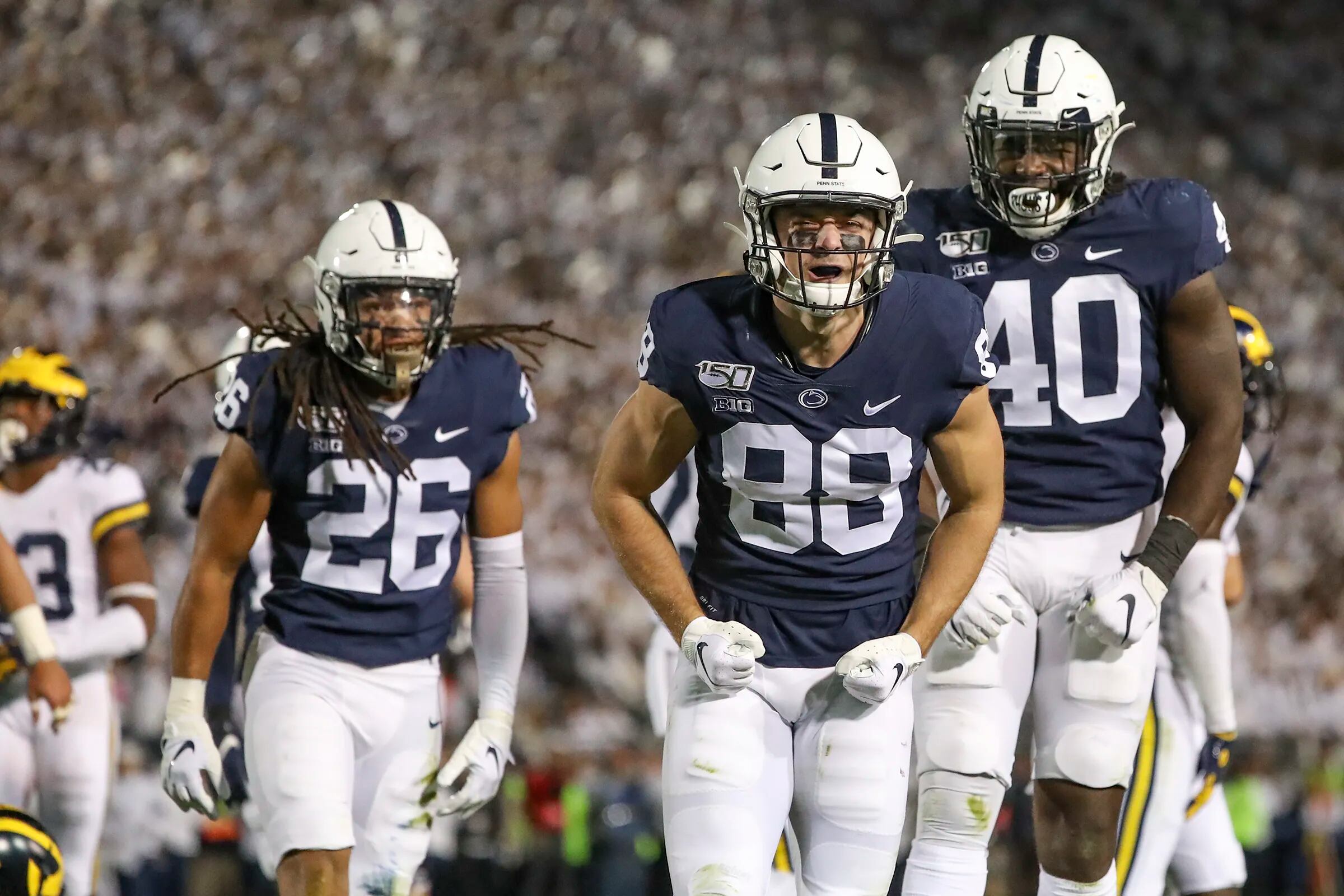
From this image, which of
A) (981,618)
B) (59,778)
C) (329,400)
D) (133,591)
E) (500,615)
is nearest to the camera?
(981,618)

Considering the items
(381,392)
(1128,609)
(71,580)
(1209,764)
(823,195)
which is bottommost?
(1209,764)

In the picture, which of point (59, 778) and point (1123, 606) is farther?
point (59, 778)

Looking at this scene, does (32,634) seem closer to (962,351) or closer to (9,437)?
(9,437)

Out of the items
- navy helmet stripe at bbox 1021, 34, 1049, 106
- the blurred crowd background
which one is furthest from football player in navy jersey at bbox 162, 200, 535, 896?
the blurred crowd background

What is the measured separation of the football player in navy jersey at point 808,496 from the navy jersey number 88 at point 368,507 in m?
0.64

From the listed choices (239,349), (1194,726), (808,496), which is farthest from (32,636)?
(1194,726)

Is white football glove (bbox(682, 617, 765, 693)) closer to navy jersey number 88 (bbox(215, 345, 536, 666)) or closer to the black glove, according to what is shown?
navy jersey number 88 (bbox(215, 345, 536, 666))

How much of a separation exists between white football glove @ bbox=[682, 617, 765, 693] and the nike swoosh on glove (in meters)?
1.11

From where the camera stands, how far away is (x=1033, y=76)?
338 centimetres

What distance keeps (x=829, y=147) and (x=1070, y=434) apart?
87 cm

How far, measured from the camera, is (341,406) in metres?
3.51

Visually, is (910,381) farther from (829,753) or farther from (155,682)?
(155,682)

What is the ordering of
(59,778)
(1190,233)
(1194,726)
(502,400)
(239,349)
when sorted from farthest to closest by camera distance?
(239,349)
(59,778)
(1194,726)
(502,400)
(1190,233)

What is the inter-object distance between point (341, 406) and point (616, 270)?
818cm
